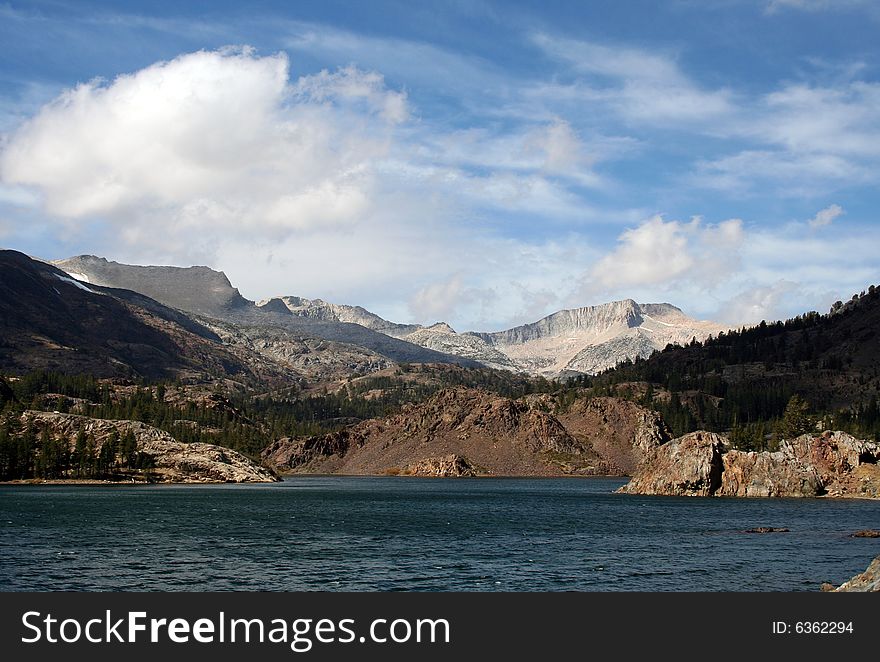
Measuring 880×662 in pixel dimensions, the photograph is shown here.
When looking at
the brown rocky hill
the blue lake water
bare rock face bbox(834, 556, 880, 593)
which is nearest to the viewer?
bare rock face bbox(834, 556, 880, 593)

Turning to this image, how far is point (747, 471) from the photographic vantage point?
198125 millimetres

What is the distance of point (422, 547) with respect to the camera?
10019 centimetres

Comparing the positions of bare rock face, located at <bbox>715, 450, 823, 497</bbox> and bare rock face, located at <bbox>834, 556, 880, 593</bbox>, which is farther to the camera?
bare rock face, located at <bbox>715, 450, 823, 497</bbox>

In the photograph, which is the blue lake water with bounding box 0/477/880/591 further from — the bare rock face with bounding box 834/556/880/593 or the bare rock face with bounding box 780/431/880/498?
the bare rock face with bounding box 780/431/880/498

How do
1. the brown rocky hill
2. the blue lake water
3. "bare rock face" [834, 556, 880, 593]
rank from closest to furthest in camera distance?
1. "bare rock face" [834, 556, 880, 593]
2. the blue lake water
3. the brown rocky hill

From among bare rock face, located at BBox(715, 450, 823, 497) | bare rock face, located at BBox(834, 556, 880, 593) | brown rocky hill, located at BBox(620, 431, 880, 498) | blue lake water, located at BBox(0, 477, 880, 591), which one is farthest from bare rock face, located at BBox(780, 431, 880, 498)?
bare rock face, located at BBox(834, 556, 880, 593)

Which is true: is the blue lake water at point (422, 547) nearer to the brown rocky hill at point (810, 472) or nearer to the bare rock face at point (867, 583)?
the bare rock face at point (867, 583)

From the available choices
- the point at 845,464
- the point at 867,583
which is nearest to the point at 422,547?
the point at 867,583

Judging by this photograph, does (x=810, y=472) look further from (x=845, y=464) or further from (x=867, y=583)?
(x=867, y=583)

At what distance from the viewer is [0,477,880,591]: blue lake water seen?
246 ft

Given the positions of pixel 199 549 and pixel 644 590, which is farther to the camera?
pixel 199 549
